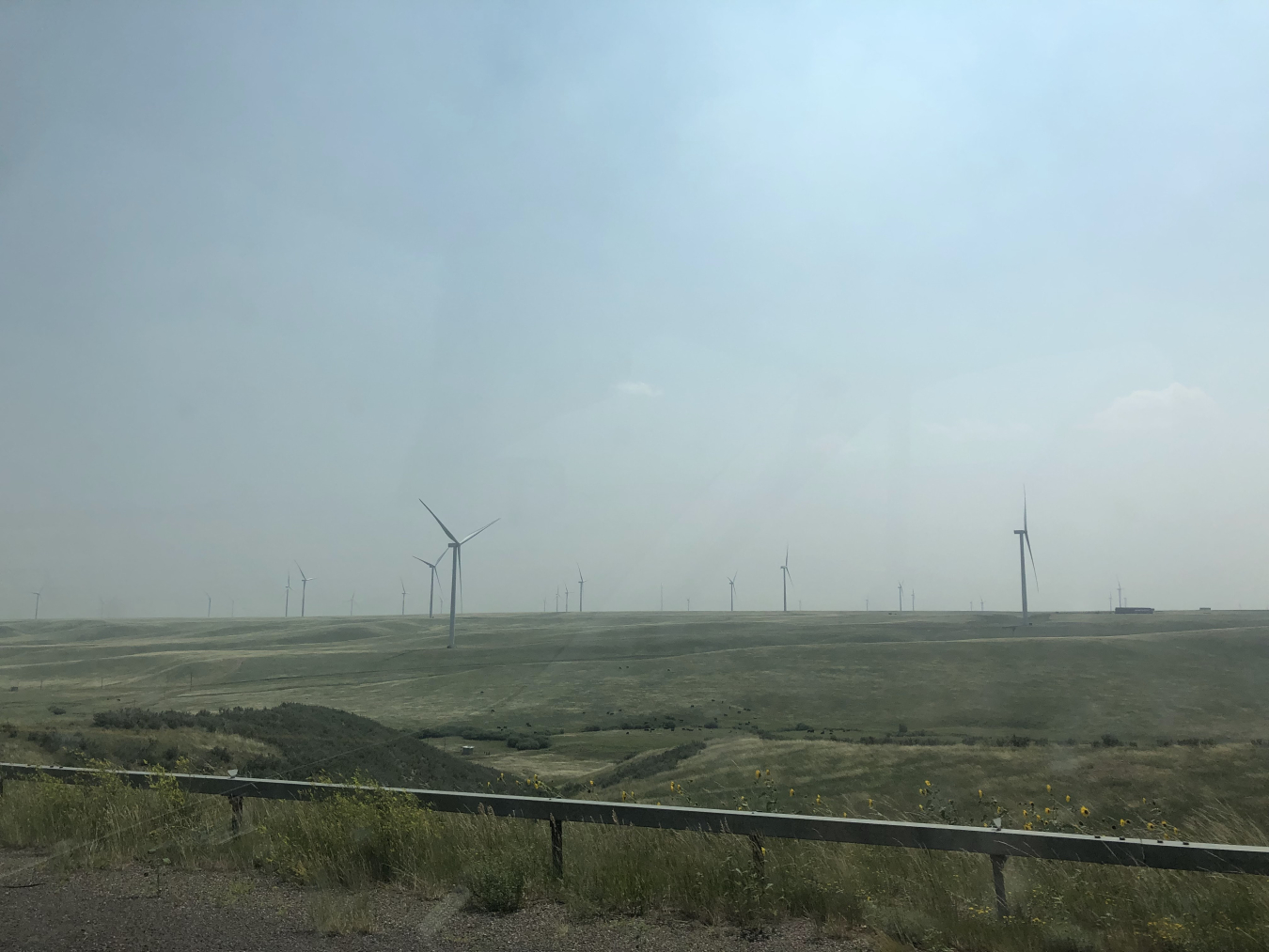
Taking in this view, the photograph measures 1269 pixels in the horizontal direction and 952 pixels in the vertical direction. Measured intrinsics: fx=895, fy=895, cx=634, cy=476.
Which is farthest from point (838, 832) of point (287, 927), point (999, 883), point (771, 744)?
point (771, 744)

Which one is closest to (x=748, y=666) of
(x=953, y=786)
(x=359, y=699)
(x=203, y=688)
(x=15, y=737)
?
(x=359, y=699)

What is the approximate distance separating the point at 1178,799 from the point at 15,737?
1150 inches

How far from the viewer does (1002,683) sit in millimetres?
62312

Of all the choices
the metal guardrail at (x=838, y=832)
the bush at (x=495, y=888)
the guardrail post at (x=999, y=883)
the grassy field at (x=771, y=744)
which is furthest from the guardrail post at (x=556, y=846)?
the guardrail post at (x=999, y=883)

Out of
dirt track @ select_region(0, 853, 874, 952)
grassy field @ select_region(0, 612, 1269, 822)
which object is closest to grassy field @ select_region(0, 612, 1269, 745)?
grassy field @ select_region(0, 612, 1269, 822)

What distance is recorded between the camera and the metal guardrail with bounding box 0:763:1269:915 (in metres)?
5.96

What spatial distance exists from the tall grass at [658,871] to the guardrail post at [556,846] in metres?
0.08

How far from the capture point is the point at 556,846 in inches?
324

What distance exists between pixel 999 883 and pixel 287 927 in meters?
5.48

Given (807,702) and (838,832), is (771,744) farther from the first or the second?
(838,832)

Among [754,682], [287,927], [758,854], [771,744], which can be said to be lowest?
[754,682]

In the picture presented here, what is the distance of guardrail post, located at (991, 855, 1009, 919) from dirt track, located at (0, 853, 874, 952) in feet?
3.34

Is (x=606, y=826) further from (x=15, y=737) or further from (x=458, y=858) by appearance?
(x=15, y=737)

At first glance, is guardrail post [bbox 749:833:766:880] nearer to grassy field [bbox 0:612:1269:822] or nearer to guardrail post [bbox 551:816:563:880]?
guardrail post [bbox 551:816:563:880]
